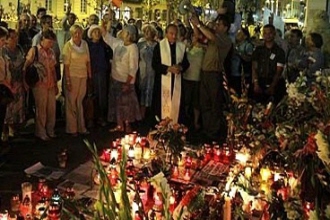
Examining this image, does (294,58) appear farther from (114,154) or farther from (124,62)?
(114,154)

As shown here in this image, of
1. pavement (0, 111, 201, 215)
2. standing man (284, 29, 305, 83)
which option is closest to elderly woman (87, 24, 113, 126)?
pavement (0, 111, 201, 215)

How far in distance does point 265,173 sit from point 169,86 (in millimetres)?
3913

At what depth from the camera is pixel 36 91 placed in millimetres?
8086

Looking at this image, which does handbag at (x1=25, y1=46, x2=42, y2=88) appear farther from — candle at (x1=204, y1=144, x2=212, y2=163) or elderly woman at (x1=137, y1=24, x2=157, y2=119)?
candle at (x1=204, y1=144, x2=212, y2=163)

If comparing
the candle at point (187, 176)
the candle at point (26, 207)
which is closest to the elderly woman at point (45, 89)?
the candle at point (187, 176)

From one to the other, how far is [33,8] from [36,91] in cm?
1751

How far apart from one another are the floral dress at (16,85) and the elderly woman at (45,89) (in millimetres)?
149

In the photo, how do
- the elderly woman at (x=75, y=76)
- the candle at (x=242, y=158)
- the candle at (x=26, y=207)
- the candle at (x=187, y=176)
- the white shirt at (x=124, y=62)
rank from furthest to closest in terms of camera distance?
the white shirt at (x=124, y=62)
the elderly woman at (x=75, y=76)
the candle at (x=187, y=176)
the candle at (x=242, y=158)
the candle at (x=26, y=207)

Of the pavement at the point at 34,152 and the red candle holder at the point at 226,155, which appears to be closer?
the red candle holder at the point at 226,155

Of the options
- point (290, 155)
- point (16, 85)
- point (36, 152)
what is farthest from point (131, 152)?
point (290, 155)

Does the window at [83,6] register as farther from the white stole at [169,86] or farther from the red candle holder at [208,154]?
the red candle holder at [208,154]

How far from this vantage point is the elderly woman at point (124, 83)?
8.79 metres

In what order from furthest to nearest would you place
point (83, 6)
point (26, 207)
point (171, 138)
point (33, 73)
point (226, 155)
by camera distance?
point (83, 6)
point (33, 73)
point (226, 155)
point (171, 138)
point (26, 207)

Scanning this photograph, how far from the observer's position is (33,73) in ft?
25.7
